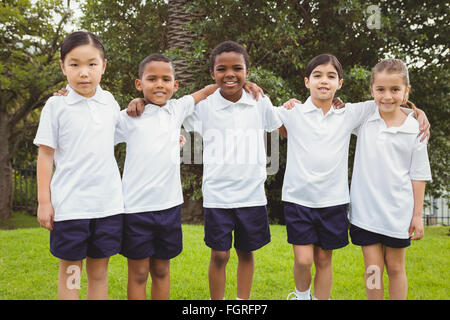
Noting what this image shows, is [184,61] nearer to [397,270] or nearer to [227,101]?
[227,101]

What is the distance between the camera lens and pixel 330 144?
297 centimetres

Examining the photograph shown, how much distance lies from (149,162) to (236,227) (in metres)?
0.82

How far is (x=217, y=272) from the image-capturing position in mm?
3008

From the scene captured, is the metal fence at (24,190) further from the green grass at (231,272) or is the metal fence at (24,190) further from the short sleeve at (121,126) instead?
the short sleeve at (121,126)

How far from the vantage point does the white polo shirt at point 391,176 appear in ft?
9.27

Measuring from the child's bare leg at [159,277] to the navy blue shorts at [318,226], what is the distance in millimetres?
953

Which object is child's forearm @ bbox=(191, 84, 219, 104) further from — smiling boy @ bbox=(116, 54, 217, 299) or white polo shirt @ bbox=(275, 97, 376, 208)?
white polo shirt @ bbox=(275, 97, 376, 208)

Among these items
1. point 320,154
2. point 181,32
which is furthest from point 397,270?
point 181,32

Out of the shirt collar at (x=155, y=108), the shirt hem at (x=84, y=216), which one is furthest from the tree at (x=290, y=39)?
the shirt hem at (x=84, y=216)

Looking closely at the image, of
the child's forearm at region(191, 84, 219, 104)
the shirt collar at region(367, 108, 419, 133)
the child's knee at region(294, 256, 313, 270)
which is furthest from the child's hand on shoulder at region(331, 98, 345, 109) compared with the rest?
the child's knee at region(294, 256, 313, 270)

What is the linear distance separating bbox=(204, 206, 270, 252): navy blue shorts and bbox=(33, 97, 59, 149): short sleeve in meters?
1.16

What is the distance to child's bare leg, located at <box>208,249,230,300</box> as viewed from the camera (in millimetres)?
2986
